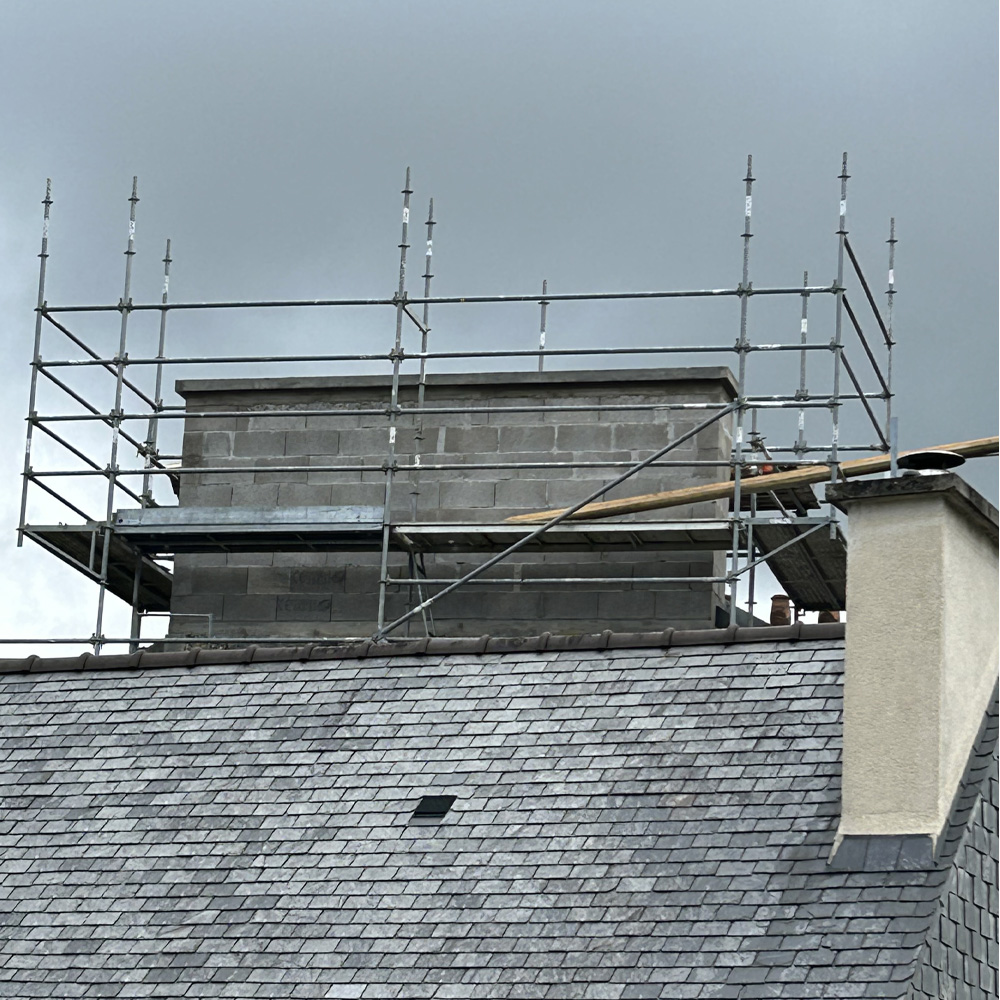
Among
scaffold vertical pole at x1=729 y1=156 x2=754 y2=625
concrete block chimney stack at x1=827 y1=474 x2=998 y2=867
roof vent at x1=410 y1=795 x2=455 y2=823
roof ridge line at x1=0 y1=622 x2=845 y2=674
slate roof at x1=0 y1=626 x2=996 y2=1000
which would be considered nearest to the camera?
slate roof at x1=0 y1=626 x2=996 y2=1000

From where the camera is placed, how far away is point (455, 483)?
1777 centimetres

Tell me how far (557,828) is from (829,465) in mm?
6098

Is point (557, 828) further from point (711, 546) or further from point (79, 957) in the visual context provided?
point (711, 546)

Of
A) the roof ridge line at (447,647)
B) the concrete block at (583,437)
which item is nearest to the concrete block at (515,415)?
the concrete block at (583,437)

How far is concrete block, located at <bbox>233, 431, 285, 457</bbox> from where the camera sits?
18188 millimetres

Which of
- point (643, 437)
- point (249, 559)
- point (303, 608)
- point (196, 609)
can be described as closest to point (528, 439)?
point (643, 437)

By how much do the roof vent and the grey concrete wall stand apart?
20.0 feet

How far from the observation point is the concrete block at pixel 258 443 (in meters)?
18.2

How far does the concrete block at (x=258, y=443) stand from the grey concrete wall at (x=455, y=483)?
12mm

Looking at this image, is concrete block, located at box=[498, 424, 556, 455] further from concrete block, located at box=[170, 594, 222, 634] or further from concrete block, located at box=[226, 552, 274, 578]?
concrete block, located at box=[170, 594, 222, 634]

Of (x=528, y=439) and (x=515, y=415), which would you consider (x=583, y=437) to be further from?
(x=515, y=415)

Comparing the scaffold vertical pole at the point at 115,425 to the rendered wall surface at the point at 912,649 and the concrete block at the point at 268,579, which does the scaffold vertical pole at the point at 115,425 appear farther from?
the rendered wall surface at the point at 912,649

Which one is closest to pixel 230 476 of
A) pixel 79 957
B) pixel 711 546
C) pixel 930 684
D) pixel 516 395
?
pixel 516 395

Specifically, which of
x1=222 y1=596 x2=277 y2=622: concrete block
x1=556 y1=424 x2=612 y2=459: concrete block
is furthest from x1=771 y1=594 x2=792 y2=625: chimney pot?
x1=222 y1=596 x2=277 y2=622: concrete block
